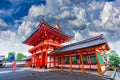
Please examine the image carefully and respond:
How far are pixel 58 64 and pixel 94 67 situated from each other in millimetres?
7202

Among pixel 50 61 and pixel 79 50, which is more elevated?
pixel 79 50

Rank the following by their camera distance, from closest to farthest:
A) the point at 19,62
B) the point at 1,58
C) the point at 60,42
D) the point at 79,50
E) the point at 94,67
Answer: the point at 79,50 → the point at 94,67 → the point at 60,42 → the point at 1,58 → the point at 19,62

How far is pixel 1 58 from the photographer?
46.1 metres

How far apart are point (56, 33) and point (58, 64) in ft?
18.3

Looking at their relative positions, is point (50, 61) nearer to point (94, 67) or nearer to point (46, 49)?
point (46, 49)

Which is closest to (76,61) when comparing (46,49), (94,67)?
(94,67)

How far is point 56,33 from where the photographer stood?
72.0 feet

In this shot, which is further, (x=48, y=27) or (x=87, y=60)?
(x=48, y=27)

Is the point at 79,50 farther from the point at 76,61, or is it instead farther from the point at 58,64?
the point at 58,64

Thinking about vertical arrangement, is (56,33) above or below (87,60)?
above

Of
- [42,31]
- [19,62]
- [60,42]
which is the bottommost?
[19,62]

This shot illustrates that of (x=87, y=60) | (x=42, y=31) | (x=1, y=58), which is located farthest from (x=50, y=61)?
(x=1, y=58)

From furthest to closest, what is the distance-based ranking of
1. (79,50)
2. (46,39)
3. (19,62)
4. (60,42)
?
(19,62), (60,42), (46,39), (79,50)

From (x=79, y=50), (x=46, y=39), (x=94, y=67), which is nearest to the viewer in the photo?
(x=79, y=50)
